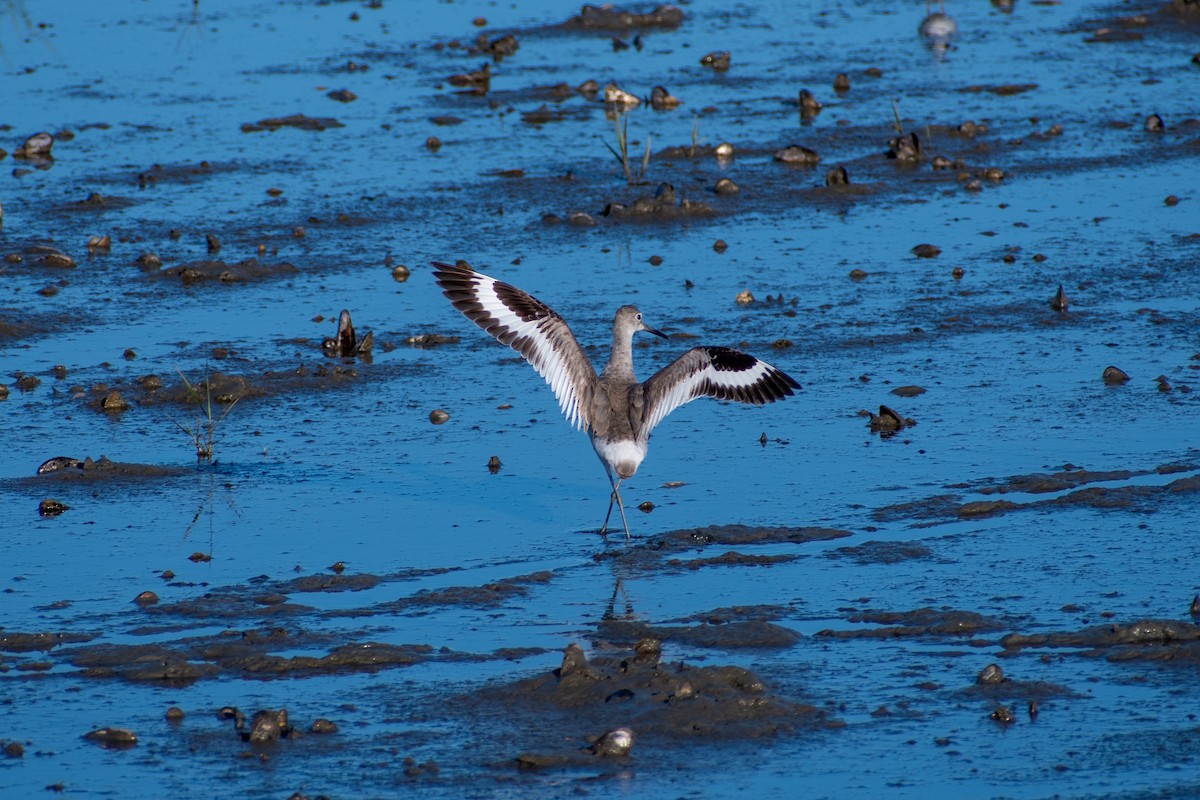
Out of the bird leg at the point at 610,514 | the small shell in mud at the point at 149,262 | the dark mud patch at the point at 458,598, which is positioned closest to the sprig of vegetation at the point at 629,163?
the small shell in mud at the point at 149,262

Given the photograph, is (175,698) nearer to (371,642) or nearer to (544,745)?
(371,642)

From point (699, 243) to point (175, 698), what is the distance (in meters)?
7.34

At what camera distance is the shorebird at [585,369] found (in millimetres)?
8664

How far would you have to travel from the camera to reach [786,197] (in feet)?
45.7

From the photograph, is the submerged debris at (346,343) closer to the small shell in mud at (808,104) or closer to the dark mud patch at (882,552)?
the dark mud patch at (882,552)

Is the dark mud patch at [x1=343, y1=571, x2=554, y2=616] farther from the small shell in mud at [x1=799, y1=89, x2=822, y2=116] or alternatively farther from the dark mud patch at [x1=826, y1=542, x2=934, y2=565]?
the small shell in mud at [x1=799, y1=89, x2=822, y2=116]

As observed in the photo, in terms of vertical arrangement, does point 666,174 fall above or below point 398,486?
above

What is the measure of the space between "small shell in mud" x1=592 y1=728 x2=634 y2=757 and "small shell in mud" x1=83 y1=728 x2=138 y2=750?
67.7 inches

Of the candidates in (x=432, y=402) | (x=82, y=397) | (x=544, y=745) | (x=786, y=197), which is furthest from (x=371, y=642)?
(x=786, y=197)

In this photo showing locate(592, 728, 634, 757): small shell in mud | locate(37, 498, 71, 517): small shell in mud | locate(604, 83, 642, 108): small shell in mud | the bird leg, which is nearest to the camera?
locate(592, 728, 634, 757): small shell in mud

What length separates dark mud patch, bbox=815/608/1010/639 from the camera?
22.4 ft

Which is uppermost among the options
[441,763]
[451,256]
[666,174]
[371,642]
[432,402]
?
[666,174]

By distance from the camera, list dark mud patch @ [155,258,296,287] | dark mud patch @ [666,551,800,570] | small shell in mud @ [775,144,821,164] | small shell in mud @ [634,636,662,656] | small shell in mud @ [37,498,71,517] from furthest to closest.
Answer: small shell in mud @ [775,144,821,164] < dark mud patch @ [155,258,296,287] < small shell in mud @ [37,498,71,517] < dark mud patch @ [666,551,800,570] < small shell in mud @ [634,636,662,656]

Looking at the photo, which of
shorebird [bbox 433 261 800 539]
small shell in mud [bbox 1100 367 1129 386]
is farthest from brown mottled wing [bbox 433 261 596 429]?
small shell in mud [bbox 1100 367 1129 386]
